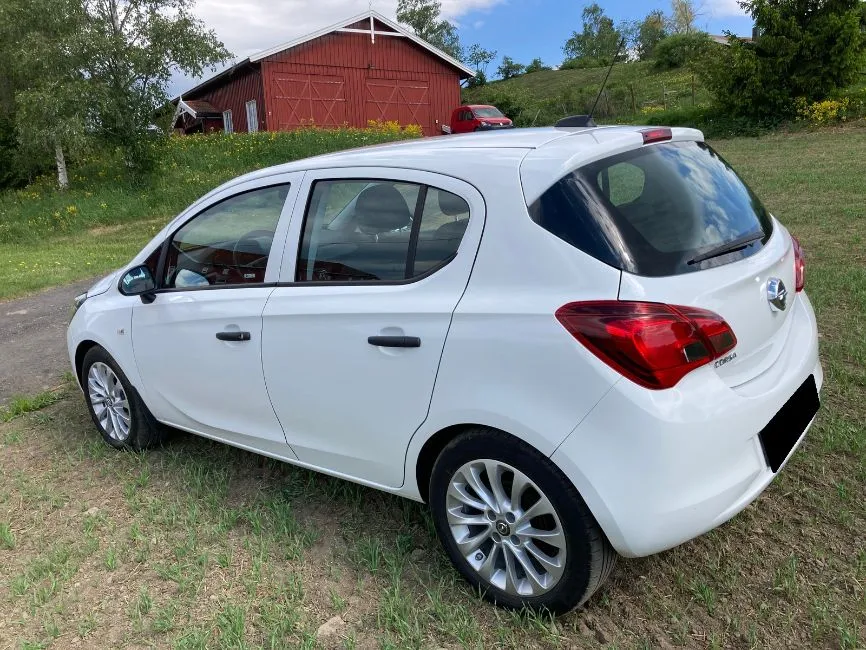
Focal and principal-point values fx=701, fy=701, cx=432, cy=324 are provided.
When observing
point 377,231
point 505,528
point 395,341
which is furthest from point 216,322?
point 505,528

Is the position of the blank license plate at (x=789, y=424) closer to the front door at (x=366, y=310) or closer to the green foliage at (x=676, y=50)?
the front door at (x=366, y=310)

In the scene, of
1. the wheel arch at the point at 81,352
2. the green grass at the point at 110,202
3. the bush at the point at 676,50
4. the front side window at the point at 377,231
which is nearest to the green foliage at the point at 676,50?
the bush at the point at 676,50

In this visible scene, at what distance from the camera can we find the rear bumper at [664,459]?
2.14 m

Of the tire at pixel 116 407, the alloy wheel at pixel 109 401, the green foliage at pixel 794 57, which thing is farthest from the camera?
the green foliage at pixel 794 57

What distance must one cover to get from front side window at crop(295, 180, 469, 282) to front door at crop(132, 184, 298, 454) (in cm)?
22

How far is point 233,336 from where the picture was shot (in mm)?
3275

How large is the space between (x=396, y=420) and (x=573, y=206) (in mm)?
1044

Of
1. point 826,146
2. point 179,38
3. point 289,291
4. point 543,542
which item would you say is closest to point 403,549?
point 543,542

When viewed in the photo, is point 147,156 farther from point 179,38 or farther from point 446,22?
point 446,22

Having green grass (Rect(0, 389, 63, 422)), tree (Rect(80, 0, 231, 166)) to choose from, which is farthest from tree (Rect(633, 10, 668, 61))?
green grass (Rect(0, 389, 63, 422))

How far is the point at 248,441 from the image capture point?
3480 mm

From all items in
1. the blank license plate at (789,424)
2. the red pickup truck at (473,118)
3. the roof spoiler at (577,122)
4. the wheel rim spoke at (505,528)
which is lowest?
the wheel rim spoke at (505,528)

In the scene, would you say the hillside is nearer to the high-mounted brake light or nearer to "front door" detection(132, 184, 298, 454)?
"front door" detection(132, 184, 298, 454)

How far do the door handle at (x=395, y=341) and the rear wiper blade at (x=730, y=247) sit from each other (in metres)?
0.99
